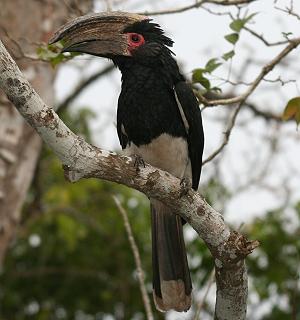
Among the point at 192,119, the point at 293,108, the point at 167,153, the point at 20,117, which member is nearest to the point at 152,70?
the point at 192,119

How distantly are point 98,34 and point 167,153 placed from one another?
2.42 ft

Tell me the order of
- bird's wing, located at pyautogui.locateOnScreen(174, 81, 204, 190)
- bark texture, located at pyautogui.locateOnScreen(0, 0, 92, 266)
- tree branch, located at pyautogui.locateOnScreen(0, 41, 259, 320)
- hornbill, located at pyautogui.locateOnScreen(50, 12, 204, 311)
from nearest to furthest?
1. tree branch, located at pyautogui.locateOnScreen(0, 41, 259, 320)
2. hornbill, located at pyautogui.locateOnScreen(50, 12, 204, 311)
3. bird's wing, located at pyautogui.locateOnScreen(174, 81, 204, 190)
4. bark texture, located at pyautogui.locateOnScreen(0, 0, 92, 266)

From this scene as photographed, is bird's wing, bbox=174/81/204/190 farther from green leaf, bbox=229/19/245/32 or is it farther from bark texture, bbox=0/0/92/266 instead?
bark texture, bbox=0/0/92/266

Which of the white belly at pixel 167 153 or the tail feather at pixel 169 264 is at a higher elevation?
the white belly at pixel 167 153

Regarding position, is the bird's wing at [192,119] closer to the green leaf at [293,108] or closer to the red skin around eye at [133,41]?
the red skin around eye at [133,41]

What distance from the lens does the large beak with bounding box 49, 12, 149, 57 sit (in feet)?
12.4

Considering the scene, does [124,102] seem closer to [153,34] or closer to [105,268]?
[153,34]

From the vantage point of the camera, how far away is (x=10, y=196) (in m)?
5.20

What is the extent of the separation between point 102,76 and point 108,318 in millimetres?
2242

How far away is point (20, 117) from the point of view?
5.30 m

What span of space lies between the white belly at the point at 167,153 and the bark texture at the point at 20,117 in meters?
1.21

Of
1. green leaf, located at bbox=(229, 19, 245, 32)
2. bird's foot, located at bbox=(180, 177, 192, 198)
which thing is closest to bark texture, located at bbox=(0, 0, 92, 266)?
green leaf, located at bbox=(229, 19, 245, 32)

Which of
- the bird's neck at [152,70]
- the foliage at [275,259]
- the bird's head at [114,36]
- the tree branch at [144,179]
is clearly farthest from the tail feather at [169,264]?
the foliage at [275,259]

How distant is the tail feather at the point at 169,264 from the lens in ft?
12.8
